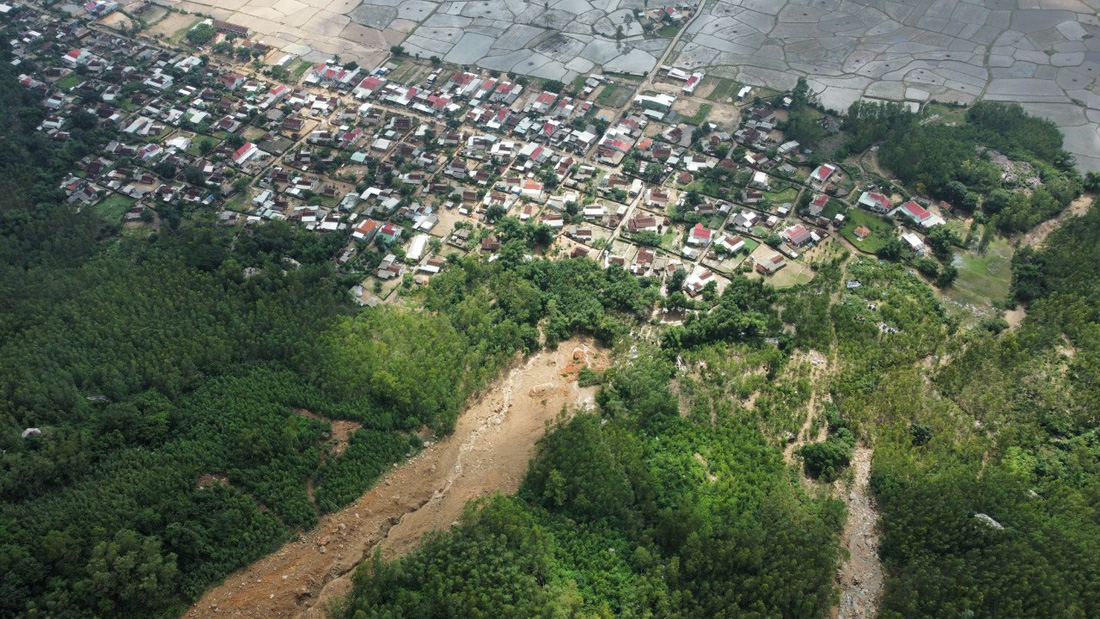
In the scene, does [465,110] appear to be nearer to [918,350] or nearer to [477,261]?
[477,261]

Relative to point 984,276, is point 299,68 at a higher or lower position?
higher

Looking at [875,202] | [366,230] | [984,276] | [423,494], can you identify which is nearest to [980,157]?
[875,202]

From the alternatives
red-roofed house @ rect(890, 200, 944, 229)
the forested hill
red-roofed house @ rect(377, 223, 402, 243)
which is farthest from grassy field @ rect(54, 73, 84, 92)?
red-roofed house @ rect(890, 200, 944, 229)

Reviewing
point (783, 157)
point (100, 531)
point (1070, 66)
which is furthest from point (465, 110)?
point (1070, 66)

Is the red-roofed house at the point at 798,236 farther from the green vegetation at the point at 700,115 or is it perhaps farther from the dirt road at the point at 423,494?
the dirt road at the point at 423,494

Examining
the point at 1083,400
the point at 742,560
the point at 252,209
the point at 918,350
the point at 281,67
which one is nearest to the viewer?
the point at 742,560

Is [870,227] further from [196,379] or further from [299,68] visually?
[299,68]

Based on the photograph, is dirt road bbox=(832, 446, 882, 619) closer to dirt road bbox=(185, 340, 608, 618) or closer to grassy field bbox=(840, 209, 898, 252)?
dirt road bbox=(185, 340, 608, 618)

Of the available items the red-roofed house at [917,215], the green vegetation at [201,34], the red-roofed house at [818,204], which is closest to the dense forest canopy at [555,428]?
the red-roofed house at [917,215]
